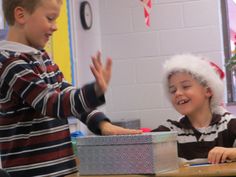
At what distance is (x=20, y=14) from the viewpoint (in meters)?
1.51

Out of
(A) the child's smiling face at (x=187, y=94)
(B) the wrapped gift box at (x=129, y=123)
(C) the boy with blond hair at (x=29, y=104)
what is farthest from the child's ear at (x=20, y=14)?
(B) the wrapped gift box at (x=129, y=123)

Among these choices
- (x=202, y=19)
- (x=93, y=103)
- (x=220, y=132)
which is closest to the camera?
(x=93, y=103)

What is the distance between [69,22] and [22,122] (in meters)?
1.90

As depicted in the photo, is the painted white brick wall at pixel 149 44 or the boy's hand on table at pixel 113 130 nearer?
the boy's hand on table at pixel 113 130

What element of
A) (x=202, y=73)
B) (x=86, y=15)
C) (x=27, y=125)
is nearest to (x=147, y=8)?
(x=86, y=15)

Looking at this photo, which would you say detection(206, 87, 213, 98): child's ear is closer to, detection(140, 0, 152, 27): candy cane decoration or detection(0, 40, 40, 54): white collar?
detection(0, 40, 40, 54): white collar

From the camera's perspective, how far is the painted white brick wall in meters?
3.75

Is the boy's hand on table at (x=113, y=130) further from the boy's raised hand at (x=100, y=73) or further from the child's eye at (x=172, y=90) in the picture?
the child's eye at (x=172, y=90)

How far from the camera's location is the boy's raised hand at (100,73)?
125cm

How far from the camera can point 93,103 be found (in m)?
1.28

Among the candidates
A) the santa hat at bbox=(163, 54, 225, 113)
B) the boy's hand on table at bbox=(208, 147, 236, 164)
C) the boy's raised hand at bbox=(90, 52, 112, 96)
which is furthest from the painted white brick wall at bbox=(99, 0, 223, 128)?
the boy's raised hand at bbox=(90, 52, 112, 96)

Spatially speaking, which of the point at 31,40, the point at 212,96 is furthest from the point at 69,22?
the point at 31,40

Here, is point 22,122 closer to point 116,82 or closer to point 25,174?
point 25,174

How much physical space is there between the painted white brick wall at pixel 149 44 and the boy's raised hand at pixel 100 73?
2.45 m
